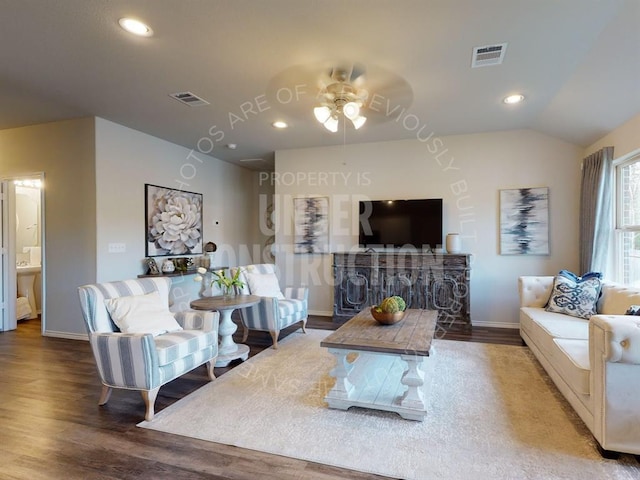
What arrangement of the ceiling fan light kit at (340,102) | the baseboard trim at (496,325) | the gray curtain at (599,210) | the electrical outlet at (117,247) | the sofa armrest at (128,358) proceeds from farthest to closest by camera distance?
the baseboard trim at (496,325) → the electrical outlet at (117,247) → the gray curtain at (599,210) → the ceiling fan light kit at (340,102) → the sofa armrest at (128,358)

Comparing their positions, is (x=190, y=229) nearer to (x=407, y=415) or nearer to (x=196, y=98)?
(x=196, y=98)

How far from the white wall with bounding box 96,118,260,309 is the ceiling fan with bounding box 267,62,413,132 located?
229cm

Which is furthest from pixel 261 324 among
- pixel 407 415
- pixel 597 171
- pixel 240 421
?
pixel 597 171

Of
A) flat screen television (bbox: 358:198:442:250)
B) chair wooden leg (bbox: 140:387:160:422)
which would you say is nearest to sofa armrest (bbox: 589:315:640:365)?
chair wooden leg (bbox: 140:387:160:422)

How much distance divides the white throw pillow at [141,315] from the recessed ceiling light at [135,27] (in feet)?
6.72

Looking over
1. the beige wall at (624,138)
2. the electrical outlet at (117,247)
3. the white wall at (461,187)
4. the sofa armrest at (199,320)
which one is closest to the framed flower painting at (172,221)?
the electrical outlet at (117,247)

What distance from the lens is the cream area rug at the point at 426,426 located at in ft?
6.46

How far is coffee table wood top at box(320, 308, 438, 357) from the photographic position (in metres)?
2.50

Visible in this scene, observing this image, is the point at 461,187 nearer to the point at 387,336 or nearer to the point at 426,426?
the point at 387,336

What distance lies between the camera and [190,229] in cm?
588

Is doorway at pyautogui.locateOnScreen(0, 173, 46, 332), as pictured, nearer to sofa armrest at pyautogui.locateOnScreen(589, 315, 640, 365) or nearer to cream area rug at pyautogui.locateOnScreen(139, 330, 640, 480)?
cream area rug at pyautogui.locateOnScreen(139, 330, 640, 480)

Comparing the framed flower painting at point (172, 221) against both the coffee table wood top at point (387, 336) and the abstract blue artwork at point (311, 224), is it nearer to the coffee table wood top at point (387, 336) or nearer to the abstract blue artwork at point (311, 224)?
the abstract blue artwork at point (311, 224)

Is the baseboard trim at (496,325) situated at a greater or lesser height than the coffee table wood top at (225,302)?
lesser

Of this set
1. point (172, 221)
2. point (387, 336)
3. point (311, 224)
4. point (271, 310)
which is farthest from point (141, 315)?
point (311, 224)
